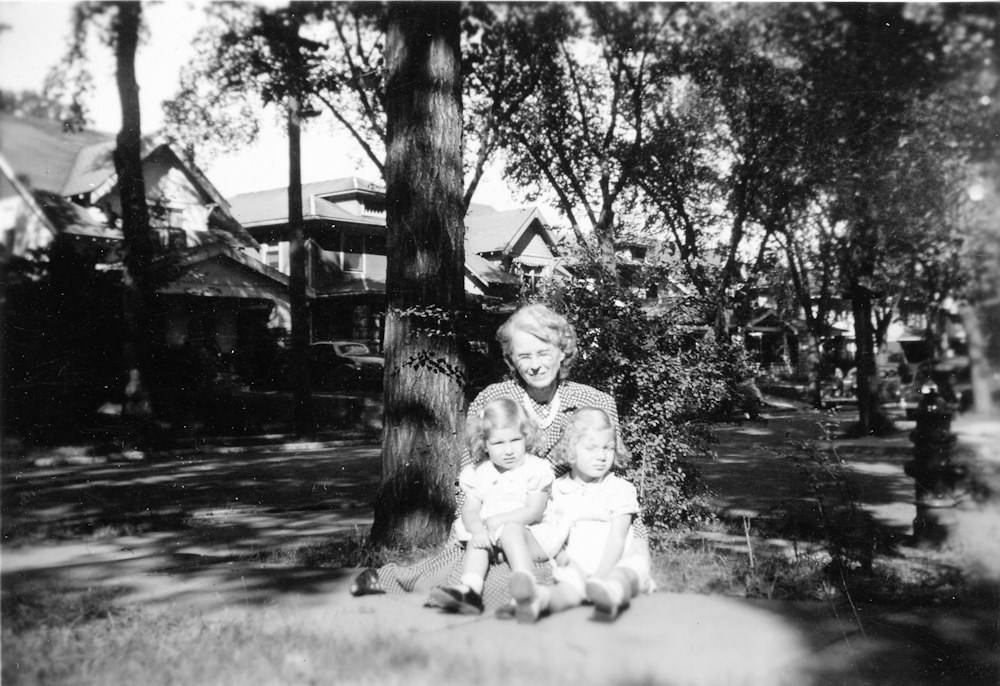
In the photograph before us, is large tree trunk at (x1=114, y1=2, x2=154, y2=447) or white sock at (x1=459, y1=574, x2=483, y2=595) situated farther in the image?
large tree trunk at (x1=114, y1=2, x2=154, y2=447)

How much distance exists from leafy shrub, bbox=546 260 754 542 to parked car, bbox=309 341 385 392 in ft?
70.4

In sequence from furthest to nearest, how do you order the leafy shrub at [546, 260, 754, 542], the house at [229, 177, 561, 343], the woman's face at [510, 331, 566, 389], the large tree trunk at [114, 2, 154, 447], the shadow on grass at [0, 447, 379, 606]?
the house at [229, 177, 561, 343], the large tree trunk at [114, 2, 154, 447], the leafy shrub at [546, 260, 754, 542], the shadow on grass at [0, 447, 379, 606], the woman's face at [510, 331, 566, 389]

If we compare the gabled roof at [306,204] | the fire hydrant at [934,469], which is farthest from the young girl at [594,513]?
the gabled roof at [306,204]

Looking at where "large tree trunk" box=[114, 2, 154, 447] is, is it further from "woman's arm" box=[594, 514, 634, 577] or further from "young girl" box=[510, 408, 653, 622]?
"woman's arm" box=[594, 514, 634, 577]

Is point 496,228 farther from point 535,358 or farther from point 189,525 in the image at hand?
point 535,358

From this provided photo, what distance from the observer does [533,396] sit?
12.9 feet

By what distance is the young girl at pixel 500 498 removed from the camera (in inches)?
130

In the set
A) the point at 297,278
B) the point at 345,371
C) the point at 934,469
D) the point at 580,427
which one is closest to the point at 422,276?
the point at 580,427

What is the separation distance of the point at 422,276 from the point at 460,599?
2.38 metres

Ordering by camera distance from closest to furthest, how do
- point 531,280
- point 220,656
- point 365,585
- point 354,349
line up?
1. point 220,656
2. point 365,585
3. point 531,280
4. point 354,349

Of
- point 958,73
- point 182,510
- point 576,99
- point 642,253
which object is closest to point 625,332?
point 642,253

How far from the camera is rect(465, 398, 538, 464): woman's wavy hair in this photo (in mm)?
3512

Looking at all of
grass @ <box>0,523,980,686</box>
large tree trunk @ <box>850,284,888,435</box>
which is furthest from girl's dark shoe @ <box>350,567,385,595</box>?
large tree trunk @ <box>850,284,888,435</box>

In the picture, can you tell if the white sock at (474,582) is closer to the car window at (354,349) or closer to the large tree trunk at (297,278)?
the large tree trunk at (297,278)
